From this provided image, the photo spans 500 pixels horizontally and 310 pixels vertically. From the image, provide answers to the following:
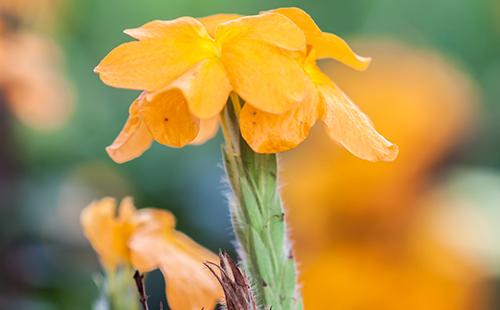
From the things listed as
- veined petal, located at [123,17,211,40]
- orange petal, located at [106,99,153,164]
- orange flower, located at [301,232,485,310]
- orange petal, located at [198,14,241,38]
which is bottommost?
orange flower, located at [301,232,485,310]

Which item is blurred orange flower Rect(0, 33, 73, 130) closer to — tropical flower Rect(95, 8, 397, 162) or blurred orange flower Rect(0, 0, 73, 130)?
blurred orange flower Rect(0, 0, 73, 130)

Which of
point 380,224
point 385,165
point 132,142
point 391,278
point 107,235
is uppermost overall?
point 132,142

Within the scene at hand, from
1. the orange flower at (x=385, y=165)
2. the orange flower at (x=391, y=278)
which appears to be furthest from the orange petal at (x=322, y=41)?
the orange flower at (x=391, y=278)

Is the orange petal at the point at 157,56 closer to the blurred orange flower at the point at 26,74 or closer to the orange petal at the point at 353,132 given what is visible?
the orange petal at the point at 353,132

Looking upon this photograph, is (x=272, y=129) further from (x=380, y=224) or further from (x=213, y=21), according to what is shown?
(x=380, y=224)

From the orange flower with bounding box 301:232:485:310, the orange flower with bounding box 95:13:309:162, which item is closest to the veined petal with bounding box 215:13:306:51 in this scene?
the orange flower with bounding box 95:13:309:162

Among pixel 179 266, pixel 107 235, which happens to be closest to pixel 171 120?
pixel 179 266

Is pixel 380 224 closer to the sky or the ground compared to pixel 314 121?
closer to the ground
